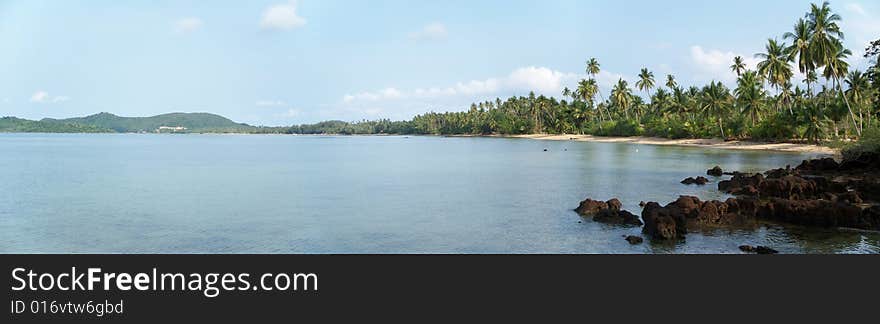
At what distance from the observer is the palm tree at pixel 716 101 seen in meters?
88.3

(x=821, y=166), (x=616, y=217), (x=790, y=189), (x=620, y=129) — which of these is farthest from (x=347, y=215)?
(x=620, y=129)

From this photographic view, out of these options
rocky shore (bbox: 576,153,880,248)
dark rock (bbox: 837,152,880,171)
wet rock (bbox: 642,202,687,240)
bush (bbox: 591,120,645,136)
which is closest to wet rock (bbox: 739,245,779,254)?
rocky shore (bbox: 576,153,880,248)

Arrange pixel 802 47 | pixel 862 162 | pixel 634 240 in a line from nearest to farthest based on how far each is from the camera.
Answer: pixel 634 240 < pixel 862 162 < pixel 802 47

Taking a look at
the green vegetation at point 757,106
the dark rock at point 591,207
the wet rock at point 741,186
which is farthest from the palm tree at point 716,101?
the dark rock at point 591,207

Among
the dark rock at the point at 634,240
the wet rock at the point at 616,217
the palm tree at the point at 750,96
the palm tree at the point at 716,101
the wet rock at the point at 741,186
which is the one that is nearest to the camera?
the dark rock at the point at 634,240

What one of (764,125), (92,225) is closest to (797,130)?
(764,125)

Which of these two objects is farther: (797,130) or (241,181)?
(797,130)

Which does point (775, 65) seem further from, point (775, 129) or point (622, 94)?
point (622, 94)

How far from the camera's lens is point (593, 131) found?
13125 cm

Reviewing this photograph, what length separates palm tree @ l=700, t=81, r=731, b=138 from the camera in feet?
290

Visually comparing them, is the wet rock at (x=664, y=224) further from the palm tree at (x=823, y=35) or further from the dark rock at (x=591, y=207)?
the palm tree at (x=823, y=35)

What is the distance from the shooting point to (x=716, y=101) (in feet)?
289
